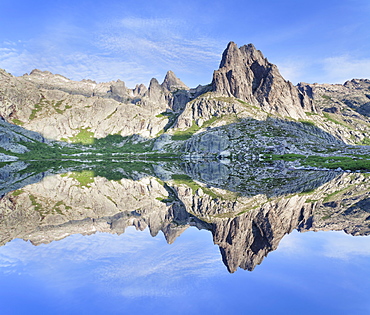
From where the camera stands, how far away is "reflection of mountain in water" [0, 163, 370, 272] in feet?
77.3

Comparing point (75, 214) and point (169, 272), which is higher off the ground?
point (75, 214)

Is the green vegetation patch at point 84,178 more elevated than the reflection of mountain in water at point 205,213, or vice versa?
the green vegetation patch at point 84,178

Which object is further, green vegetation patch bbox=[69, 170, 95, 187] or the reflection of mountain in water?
green vegetation patch bbox=[69, 170, 95, 187]

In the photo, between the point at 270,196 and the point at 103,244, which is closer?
the point at 103,244

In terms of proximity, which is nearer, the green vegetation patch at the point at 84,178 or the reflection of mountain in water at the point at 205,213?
the reflection of mountain in water at the point at 205,213

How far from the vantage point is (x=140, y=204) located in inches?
1582

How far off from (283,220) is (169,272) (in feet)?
51.3

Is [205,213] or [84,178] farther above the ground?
[84,178]

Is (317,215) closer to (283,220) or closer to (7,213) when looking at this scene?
(283,220)

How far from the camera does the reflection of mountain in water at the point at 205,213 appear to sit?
23562mm

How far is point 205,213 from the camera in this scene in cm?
3262

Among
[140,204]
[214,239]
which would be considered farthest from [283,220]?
[140,204]

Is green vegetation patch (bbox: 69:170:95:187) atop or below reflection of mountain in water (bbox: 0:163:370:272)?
atop

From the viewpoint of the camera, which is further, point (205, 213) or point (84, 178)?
point (84, 178)
